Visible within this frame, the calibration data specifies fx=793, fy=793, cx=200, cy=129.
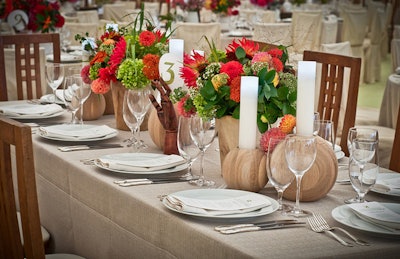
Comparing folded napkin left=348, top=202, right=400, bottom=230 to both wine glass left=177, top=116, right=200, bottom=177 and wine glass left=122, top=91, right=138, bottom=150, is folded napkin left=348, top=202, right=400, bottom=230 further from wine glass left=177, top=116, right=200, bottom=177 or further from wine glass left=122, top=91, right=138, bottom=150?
wine glass left=122, top=91, right=138, bottom=150

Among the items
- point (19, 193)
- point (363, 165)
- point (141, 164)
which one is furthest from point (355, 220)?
point (19, 193)

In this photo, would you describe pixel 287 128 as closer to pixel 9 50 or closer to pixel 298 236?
pixel 298 236

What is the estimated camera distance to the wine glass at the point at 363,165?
2.13m

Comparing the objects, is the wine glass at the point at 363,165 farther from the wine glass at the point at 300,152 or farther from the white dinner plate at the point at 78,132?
the white dinner plate at the point at 78,132

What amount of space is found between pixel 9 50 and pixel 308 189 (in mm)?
3521

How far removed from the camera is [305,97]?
7.38 ft

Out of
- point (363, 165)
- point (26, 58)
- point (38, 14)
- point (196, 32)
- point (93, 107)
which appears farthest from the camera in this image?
point (196, 32)

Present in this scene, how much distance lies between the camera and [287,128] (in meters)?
2.28

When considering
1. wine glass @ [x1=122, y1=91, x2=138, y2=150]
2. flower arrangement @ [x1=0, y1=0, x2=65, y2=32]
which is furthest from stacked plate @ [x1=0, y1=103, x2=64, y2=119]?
flower arrangement @ [x1=0, y1=0, x2=65, y2=32]

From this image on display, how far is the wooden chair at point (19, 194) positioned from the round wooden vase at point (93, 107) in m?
1.23

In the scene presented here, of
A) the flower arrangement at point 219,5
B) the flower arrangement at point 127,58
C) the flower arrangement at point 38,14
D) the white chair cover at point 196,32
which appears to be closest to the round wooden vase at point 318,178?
the flower arrangement at point 127,58

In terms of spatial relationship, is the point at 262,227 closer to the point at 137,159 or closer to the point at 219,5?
the point at 137,159

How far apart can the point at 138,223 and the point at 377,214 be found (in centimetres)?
67

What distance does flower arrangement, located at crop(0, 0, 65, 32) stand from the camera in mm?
5973
